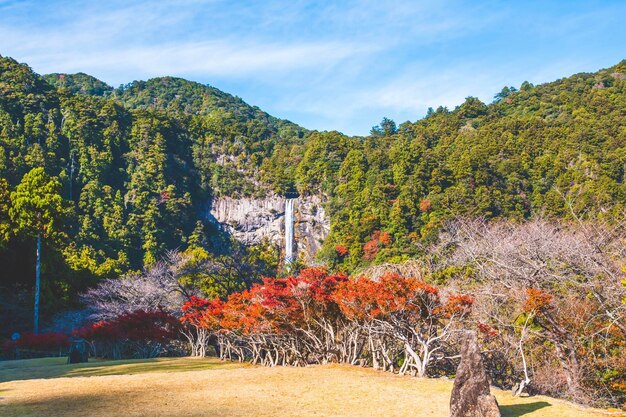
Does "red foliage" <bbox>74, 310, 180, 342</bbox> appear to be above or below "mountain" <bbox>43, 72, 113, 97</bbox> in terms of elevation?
below

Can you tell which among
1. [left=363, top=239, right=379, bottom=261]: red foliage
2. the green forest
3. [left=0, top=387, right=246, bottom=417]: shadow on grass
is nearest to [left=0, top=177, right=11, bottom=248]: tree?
the green forest

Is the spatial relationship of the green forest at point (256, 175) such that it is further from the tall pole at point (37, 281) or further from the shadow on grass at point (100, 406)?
the shadow on grass at point (100, 406)

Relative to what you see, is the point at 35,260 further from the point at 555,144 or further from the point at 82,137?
the point at 555,144

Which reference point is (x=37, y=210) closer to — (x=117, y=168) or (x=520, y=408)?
(x=520, y=408)

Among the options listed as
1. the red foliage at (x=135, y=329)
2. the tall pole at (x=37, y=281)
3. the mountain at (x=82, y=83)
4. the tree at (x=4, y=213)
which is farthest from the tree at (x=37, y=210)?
the mountain at (x=82, y=83)

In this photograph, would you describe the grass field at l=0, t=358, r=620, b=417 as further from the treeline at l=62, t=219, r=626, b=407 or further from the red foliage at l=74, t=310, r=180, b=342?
the red foliage at l=74, t=310, r=180, b=342

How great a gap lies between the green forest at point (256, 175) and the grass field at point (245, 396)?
57.4 feet

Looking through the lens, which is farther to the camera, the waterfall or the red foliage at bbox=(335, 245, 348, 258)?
the waterfall

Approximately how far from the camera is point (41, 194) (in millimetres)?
29859

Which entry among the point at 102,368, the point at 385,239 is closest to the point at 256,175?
the point at 385,239

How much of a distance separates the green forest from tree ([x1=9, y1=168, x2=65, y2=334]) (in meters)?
0.08

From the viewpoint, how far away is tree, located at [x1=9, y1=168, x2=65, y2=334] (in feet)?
96.2

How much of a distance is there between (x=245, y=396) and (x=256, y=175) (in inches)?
2482

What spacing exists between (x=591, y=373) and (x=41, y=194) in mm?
28822
